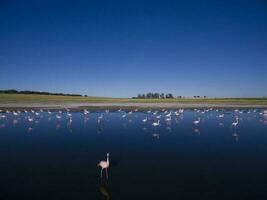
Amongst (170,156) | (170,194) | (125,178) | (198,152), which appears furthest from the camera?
(198,152)

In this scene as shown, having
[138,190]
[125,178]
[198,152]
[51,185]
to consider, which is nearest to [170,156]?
[198,152]

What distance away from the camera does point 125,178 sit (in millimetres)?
10797

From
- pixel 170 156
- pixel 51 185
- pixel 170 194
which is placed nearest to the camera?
pixel 170 194

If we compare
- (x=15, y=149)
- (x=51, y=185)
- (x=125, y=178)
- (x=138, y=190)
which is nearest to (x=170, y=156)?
(x=125, y=178)

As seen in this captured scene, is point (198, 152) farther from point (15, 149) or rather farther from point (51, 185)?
point (15, 149)

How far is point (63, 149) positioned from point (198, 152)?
21.0 feet

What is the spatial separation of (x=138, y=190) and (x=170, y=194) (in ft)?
3.10

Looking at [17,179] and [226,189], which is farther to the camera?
[17,179]

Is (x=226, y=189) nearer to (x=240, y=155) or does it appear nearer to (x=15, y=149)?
(x=240, y=155)

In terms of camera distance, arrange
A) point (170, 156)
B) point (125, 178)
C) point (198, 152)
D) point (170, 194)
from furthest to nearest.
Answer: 1. point (198, 152)
2. point (170, 156)
3. point (125, 178)
4. point (170, 194)

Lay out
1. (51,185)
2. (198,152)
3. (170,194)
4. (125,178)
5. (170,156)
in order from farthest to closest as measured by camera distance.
A: (198,152), (170,156), (125,178), (51,185), (170,194)

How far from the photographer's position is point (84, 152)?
15.1 meters

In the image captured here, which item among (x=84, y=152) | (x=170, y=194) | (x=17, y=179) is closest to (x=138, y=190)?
(x=170, y=194)

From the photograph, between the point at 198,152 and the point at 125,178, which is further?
the point at 198,152
